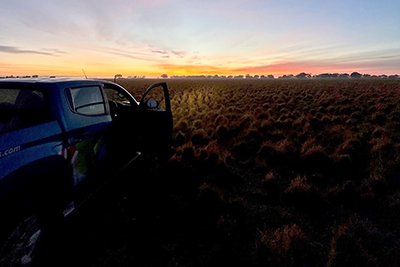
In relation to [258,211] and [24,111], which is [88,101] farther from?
[258,211]

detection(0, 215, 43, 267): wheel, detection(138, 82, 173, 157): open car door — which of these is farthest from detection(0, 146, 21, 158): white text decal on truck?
detection(138, 82, 173, 157): open car door

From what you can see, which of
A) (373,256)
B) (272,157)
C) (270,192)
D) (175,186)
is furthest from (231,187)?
(373,256)

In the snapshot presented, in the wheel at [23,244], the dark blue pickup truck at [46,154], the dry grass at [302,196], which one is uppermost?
the dark blue pickup truck at [46,154]

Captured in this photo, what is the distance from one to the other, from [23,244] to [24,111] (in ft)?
4.70

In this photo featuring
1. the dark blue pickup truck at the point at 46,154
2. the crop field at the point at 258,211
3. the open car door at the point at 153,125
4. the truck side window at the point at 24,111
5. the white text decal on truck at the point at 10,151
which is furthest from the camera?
the open car door at the point at 153,125

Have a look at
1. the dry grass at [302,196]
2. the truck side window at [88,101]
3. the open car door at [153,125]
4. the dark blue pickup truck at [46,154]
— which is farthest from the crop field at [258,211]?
the truck side window at [88,101]

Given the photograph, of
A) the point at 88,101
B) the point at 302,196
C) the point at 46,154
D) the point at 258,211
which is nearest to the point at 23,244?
the point at 46,154

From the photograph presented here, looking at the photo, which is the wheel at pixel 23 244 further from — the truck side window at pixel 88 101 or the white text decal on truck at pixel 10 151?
the truck side window at pixel 88 101

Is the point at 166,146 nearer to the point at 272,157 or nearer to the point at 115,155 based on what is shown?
the point at 115,155

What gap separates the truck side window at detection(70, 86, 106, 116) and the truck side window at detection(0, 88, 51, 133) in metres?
0.35

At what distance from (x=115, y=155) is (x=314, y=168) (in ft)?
16.1

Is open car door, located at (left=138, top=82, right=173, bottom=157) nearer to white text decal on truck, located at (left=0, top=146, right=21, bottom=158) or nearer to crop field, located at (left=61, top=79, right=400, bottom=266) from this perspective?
crop field, located at (left=61, top=79, right=400, bottom=266)

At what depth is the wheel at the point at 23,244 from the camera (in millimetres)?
1913

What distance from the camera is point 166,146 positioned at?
5203mm
